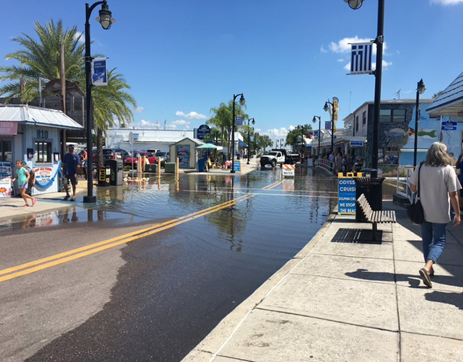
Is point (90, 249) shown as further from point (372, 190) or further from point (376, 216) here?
point (372, 190)

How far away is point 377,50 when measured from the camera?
973 cm

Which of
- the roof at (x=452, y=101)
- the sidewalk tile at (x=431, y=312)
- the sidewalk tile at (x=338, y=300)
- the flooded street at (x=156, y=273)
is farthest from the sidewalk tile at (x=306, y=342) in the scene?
the roof at (x=452, y=101)

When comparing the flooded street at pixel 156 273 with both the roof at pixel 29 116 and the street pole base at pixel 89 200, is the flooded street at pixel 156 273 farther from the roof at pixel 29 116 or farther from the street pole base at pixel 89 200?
the roof at pixel 29 116

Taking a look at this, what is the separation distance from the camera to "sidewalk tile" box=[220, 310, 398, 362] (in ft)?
10.7

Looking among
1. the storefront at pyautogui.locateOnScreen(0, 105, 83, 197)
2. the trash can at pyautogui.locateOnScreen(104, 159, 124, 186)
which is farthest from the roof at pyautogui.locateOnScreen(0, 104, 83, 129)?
the trash can at pyautogui.locateOnScreen(104, 159, 124, 186)

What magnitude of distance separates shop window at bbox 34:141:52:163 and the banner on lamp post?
357cm

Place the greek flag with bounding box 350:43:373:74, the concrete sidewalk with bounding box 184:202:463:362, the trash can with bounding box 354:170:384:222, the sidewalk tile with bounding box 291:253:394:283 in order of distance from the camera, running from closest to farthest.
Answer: the concrete sidewalk with bounding box 184:202:463:362, the sidewalk tile with bounding box 291:253:394:283, the trash can with bounding box 354:170:384:222, the greek flag with bounding box 350:43:373:74

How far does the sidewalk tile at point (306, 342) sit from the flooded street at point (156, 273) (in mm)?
546

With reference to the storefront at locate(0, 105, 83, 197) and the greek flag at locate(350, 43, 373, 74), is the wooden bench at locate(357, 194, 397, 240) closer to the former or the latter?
the greek flag at locate(350, 43, 373, 74)

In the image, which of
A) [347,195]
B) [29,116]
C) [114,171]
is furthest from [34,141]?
[347,195]

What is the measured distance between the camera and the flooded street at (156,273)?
12.3 feet

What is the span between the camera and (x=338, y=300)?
448 centimetres

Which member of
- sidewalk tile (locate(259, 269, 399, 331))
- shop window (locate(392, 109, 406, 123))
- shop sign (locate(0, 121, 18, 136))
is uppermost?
shop window (locate(392, 109, 406, 123))

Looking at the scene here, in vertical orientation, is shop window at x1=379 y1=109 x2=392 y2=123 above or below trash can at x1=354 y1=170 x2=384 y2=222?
above
